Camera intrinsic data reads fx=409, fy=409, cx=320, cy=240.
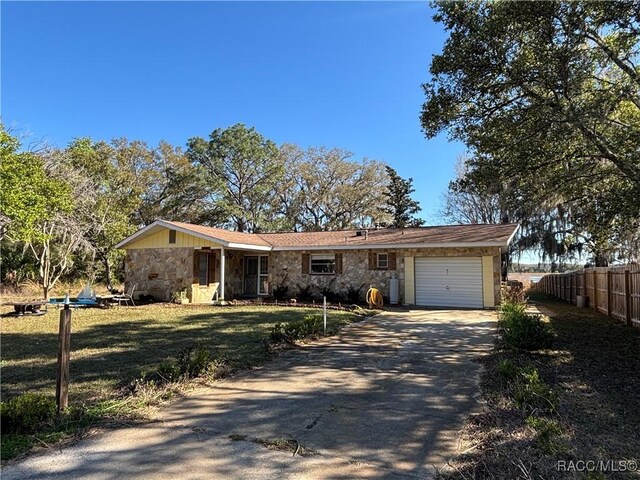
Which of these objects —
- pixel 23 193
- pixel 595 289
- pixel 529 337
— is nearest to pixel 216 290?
pixel 23 193

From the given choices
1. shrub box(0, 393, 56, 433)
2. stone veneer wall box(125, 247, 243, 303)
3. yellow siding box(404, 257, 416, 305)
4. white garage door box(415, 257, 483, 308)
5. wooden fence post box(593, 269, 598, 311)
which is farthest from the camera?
stone veneer wall box(125, 247, 243, 303)

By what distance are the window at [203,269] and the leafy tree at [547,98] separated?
11.6 m

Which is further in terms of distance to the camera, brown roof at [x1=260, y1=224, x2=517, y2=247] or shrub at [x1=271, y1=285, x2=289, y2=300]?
shrub at [x1=271, y1=285, x2=289, y2=300]

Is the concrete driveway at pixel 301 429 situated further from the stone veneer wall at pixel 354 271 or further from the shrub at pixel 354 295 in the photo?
the shrub at pixel 354 295

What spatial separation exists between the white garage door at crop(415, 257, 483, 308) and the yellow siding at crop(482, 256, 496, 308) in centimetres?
14

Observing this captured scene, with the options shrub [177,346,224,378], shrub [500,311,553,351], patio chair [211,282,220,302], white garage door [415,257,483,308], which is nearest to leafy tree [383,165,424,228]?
white garage door [415,257,483,308]

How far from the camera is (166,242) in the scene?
17922 mm

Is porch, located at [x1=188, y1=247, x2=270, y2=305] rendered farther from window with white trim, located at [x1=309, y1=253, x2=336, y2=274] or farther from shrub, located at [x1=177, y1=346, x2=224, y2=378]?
shrub, located at [x1=177, y1=346, x2=224, y2=378]

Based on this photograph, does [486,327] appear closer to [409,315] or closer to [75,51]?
[409,315]

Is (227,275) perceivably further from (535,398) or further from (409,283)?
(535,398)

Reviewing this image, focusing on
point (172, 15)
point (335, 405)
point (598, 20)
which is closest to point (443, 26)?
point (598, 20)

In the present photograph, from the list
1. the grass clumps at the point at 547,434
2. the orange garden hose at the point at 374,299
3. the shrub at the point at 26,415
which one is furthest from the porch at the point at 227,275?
the grass clumps at the point at 547,434

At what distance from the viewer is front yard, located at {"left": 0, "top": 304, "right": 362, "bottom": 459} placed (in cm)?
537

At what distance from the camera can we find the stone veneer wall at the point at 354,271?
50.3ft
